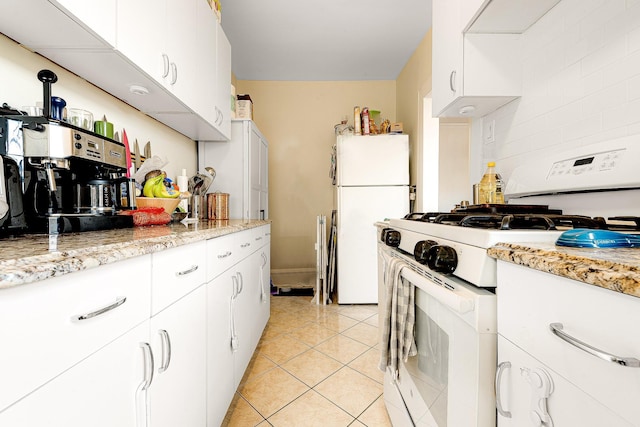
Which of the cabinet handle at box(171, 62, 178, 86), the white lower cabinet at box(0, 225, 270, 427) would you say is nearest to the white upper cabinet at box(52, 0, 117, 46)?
the cabinet handle at box(171, 62, 178, 86)

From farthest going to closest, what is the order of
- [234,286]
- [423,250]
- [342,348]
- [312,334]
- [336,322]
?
[336,322] < [312,334] < [342,348] < [234,286] < [423,250]

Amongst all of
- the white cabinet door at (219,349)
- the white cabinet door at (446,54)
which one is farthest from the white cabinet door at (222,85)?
the white cabinet door at (446,54)

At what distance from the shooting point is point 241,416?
1416mm

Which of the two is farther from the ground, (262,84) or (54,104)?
(262,84)

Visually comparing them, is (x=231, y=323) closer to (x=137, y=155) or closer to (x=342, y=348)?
(x=342, y=348)

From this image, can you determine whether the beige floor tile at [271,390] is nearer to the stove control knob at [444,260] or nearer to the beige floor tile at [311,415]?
the beige floor tile at [311,415]

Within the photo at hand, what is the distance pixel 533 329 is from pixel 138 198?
1.68m

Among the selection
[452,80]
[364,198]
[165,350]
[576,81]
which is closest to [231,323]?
[165,350]

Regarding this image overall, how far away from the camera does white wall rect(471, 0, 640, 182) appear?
866mm

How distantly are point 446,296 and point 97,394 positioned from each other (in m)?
→ 0.73

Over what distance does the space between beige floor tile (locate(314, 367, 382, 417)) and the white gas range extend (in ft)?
1.02

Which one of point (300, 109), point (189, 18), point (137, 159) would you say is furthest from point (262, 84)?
point (137, 159)

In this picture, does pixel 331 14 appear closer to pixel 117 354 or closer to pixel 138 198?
pixel 138 198

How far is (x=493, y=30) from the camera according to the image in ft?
4.33
